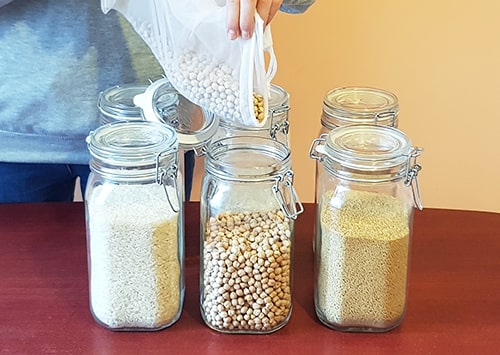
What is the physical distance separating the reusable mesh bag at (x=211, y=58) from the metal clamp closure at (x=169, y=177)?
0.27ft

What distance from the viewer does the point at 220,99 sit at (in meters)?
0.81

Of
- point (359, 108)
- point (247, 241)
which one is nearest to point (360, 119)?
point (359, 108)

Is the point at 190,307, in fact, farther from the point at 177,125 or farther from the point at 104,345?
the point at 177,125

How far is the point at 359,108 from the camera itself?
943mm

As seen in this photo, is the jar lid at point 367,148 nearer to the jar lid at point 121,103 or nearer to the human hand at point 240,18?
the human hand at point 240,18

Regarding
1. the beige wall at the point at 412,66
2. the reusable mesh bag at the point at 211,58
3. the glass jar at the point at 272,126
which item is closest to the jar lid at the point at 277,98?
the glass jar at the point at 272,126

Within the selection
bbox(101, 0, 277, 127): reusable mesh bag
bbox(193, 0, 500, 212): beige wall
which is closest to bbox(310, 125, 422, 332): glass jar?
bbox(101, 0, 277, 127): reusable mesh bag

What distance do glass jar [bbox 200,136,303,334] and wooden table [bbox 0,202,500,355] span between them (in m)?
0.02

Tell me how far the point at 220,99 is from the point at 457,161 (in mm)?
875

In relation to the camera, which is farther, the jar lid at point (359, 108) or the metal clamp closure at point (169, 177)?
the jar lid at point (359, 108)

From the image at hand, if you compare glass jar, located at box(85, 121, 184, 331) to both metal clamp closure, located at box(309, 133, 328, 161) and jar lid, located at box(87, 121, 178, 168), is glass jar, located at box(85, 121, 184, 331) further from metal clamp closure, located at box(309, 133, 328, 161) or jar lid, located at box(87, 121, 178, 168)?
metal clamp closure, located at box(309, 133, 328, 161)

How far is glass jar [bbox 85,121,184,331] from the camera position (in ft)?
2.55

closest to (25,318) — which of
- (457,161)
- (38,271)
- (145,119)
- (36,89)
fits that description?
(38,271)

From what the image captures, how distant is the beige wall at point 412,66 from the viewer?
1429 millimetres
